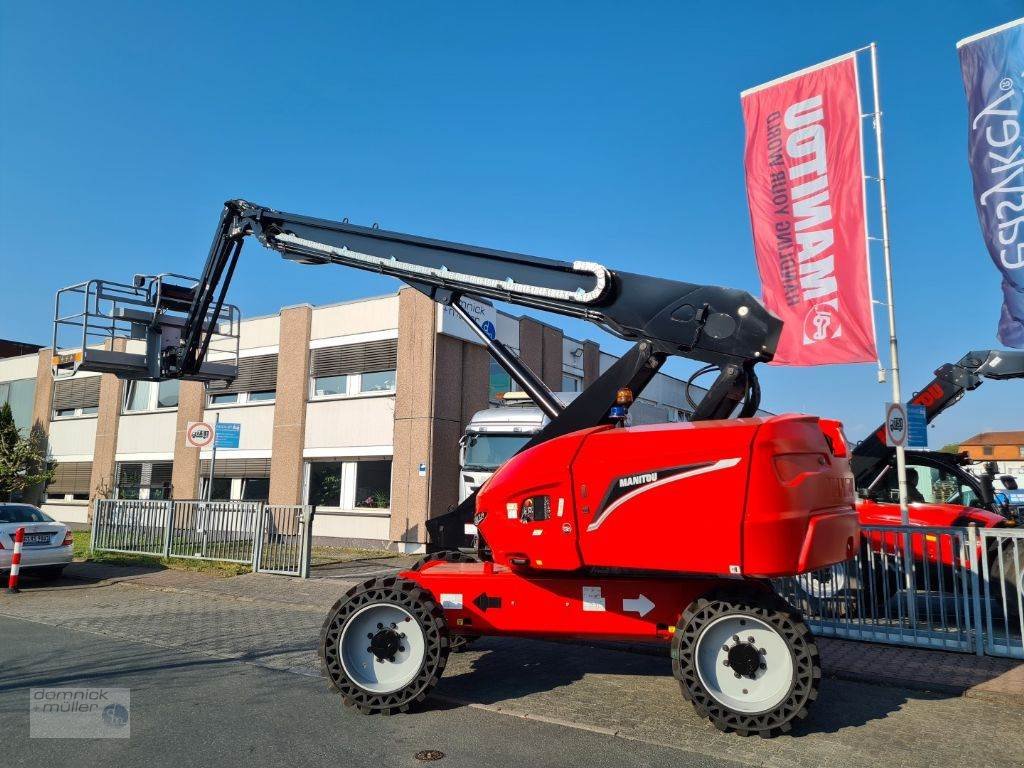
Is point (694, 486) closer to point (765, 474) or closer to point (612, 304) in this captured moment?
point (765, 474)

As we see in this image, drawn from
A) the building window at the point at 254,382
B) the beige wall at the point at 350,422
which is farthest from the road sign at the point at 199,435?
the building window at the point at 254,382

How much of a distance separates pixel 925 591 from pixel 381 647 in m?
5.97

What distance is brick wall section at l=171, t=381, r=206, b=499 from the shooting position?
2255 centimetres

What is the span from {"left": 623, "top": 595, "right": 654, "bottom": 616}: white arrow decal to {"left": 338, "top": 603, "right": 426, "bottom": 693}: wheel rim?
1.62m

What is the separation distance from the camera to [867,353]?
10117 millimetres

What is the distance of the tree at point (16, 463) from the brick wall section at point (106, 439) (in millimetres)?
2275

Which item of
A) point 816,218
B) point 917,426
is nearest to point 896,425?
point 917,426

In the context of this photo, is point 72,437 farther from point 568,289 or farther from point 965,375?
point 965,375

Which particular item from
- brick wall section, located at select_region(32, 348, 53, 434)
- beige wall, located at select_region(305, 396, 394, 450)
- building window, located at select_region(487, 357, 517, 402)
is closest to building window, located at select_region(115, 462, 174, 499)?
brick wall section, located at select_region(32, 348, 53, 434)

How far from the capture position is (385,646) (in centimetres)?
554

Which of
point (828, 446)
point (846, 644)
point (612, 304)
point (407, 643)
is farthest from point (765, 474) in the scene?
point (846, 644)

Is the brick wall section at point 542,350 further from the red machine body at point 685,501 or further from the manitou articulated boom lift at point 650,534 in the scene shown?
the red machine body at point 685,501

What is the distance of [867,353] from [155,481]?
23028 mm

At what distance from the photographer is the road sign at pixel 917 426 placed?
9.88m
